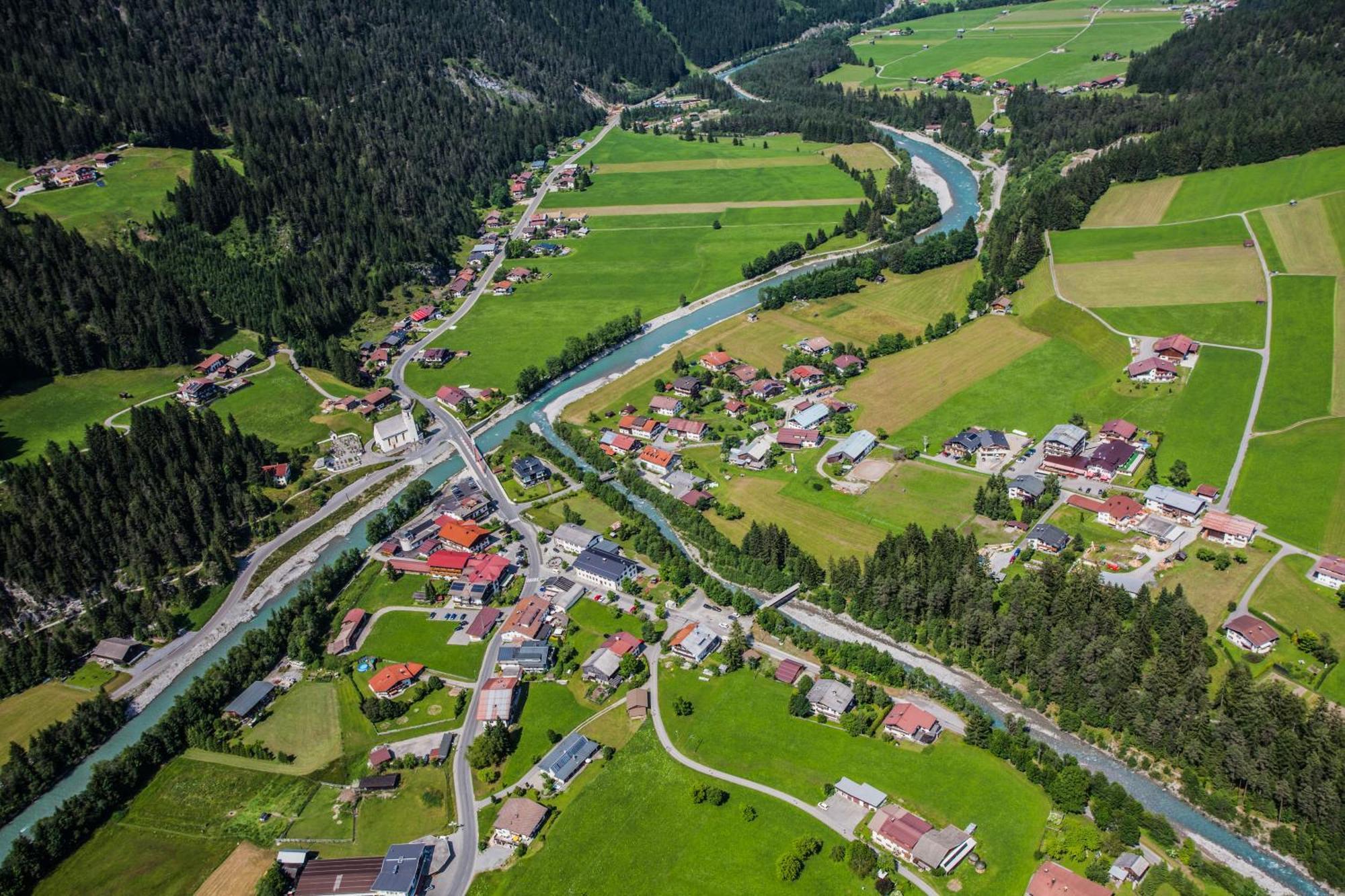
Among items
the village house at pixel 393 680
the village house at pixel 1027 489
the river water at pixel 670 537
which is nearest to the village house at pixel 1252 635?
the river water at pixel 670 537

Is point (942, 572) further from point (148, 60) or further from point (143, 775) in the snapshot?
point (148, 60)

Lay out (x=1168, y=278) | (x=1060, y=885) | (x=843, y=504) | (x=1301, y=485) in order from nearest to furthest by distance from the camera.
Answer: (x=1060, y=885), (x=1301, y=485), (x=843, y=504), (x=1168, y=278)

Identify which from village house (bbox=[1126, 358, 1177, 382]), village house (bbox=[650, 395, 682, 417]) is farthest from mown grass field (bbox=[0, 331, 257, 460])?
village house (bbox=[1126, 358, 1177, 382])

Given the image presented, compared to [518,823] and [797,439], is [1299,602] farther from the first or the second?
[518,823]

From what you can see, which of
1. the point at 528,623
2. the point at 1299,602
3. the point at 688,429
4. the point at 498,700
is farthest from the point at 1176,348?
the point at 498,700

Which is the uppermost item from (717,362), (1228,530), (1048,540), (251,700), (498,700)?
(717,362)

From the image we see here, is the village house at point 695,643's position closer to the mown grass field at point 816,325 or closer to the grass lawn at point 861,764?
the grass lawn at point 861,764
